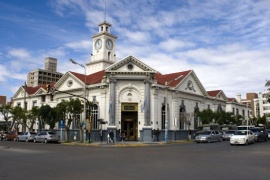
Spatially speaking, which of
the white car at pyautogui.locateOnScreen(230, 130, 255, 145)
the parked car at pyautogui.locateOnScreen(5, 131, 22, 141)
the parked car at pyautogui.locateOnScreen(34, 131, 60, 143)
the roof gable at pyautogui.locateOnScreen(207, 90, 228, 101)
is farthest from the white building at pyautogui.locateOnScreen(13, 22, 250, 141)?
the roof gable at pyautogui.locateOnScreen(207, 90, 228, 101)

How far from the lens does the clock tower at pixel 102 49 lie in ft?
194

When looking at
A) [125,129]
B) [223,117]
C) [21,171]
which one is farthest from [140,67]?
[21,171]

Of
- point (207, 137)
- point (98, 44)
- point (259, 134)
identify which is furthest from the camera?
point (98, 44)

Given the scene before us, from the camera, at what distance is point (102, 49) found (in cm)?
5981

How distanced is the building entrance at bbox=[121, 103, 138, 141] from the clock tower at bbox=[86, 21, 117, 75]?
A: 724 inches

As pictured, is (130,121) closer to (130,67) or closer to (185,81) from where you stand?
(130,67)

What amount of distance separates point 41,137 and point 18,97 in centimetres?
2566

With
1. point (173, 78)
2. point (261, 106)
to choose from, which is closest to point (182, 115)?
point (173, 78)

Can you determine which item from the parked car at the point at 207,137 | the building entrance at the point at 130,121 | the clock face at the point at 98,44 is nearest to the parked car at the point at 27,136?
the building entrance at the point at 130,121

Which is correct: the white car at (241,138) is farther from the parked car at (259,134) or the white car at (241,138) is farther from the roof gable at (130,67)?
the roof gable at (130,67)

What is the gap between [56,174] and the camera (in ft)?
37.1

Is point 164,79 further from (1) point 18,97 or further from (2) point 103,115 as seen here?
(1) point 18,97

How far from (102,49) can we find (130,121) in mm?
21880

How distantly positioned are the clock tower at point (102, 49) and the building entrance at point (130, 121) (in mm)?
18381
